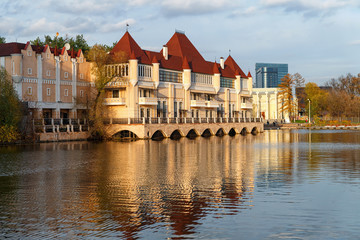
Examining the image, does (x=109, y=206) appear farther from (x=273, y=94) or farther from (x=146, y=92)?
(x=273, y=94)

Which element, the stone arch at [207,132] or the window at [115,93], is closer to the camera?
the window at [115,93]

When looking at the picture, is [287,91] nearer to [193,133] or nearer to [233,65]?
[233,65]

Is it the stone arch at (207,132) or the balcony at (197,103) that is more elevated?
the balcony at (197,103)

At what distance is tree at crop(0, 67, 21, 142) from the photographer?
175ft

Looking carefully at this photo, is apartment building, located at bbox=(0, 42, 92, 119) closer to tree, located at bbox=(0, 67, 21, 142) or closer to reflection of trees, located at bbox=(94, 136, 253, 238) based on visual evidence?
tree, located at bbox=(0, 67, 21, 142)

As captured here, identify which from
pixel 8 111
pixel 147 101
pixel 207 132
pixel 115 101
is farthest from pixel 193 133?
pixel 8 111

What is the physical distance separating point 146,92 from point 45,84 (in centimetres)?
1590

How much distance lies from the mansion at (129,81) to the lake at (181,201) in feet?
104

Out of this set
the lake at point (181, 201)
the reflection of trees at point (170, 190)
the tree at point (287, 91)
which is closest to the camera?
the lake at point (181, 201)

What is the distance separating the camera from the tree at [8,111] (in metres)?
53.2

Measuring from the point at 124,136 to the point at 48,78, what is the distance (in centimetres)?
1322

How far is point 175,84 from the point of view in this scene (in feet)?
252

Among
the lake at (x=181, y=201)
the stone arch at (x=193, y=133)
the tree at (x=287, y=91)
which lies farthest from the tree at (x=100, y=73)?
the tree at (x=287, y=91)

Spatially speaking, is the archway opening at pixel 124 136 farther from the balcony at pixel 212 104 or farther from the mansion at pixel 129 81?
the balcony at pixel 212 104
